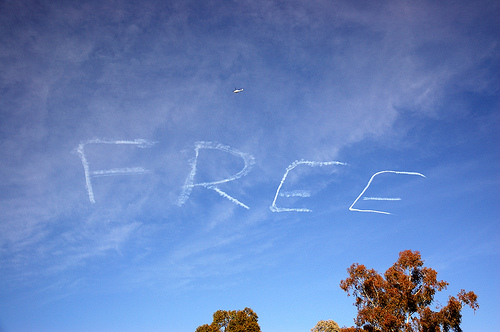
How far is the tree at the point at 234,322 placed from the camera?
56656mm

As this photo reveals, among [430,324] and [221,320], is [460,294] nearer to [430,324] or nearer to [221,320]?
[430,324]

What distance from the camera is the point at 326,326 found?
81812 mm

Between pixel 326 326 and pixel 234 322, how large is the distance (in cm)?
3475

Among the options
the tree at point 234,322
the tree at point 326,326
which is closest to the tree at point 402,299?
the tree at point 234,322

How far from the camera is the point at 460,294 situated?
36281 mm

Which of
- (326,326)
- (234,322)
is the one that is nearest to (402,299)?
(234,322)

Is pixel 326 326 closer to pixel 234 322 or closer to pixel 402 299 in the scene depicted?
pixel 234 322

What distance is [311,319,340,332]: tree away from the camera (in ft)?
265

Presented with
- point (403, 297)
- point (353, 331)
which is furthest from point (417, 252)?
point (353, 331)

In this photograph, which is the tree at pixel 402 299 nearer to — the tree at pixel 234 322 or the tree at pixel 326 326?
the tree at pixel 234 322

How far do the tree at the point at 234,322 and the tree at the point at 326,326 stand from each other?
30.8 metres

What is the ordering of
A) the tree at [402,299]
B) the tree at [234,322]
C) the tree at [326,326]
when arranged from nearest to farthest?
the tree at [402,299], the tree at [234,322], the tree at [326,326]

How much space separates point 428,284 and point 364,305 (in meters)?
7.98

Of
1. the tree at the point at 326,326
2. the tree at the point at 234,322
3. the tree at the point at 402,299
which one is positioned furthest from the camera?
the tree at the point at 326,326
